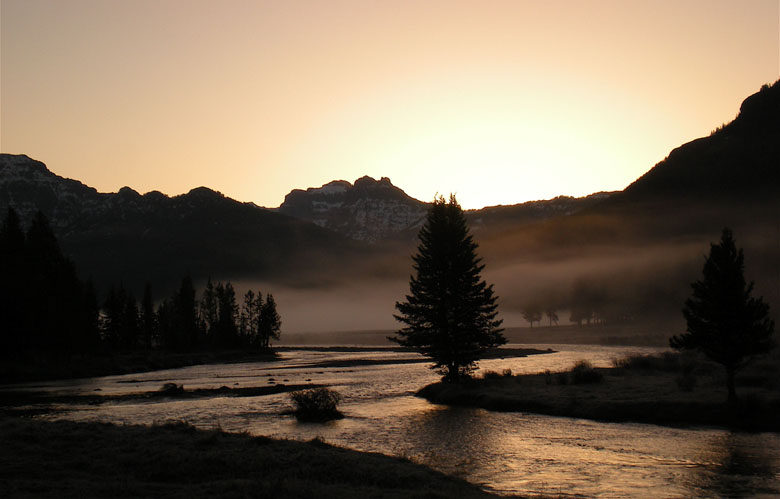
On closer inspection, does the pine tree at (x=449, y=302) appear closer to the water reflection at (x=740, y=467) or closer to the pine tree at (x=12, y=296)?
the water reflection at (x=740, y=467)

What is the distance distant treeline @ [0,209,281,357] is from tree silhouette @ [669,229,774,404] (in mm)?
82705

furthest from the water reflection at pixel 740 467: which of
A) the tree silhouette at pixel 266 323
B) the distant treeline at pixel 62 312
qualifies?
the tree silhouette at pixel 266 323

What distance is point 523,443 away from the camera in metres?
32.5

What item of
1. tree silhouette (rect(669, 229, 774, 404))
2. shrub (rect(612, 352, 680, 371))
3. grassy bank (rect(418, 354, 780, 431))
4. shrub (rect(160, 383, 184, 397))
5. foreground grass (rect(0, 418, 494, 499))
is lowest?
shrub (rect(612, 352, 680, 371))

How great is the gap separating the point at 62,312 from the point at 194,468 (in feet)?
263

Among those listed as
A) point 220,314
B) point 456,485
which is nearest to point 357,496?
point 456,485

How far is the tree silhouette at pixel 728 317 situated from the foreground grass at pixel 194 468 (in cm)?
2307

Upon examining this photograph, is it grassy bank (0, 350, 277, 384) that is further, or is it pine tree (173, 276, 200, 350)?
pine tree (173, 276, 200, 350)

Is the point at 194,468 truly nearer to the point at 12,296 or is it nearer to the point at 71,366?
the point at 12,296

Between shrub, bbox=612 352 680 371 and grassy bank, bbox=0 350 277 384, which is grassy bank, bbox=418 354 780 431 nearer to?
shrub, bbox=612 352 680 371

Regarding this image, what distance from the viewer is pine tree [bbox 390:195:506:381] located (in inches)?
2363

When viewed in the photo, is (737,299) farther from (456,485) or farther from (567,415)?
(456,485)

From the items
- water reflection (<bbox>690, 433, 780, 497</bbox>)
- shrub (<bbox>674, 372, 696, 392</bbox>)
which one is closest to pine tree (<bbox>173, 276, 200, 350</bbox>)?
shrub (<bbox>674, 372, 696, 392</bbox>)

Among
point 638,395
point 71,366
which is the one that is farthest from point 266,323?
point 638,395
